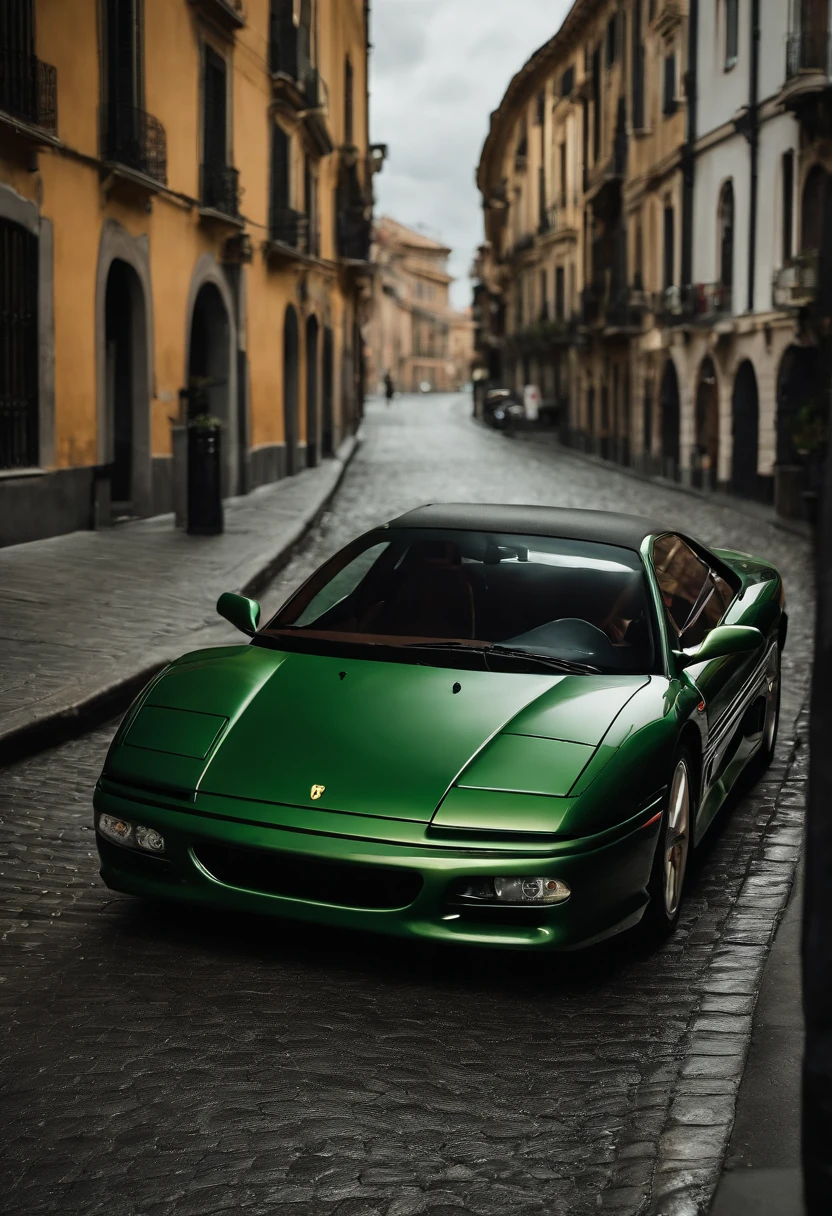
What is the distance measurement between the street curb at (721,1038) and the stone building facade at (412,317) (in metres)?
105

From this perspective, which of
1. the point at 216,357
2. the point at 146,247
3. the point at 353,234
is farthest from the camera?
the point at 353,234

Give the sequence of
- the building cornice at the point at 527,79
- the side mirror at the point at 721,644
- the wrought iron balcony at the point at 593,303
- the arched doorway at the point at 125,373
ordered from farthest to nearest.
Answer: the building cornice at the point at 527,79 < the wrought iron balcony at the point at 593,303 < the arched doorway at the point at 125,373 < the side mirror at the point at 721,644

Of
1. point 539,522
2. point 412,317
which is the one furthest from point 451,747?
point 412,317

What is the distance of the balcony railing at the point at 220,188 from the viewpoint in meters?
21.0

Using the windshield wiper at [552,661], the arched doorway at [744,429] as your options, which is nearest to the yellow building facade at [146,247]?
the arched doorway at [744,429]

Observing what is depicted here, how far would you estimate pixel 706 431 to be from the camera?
103 ft

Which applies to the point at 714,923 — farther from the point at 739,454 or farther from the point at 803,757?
the point at 739,454

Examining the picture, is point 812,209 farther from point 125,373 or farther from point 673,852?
point 673,852

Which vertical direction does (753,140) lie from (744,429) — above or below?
above

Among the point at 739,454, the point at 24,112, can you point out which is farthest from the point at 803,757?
the point at 739,454

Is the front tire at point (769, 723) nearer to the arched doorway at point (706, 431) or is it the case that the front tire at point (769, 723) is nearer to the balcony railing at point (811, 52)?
the balcony railing at point (811, 52)

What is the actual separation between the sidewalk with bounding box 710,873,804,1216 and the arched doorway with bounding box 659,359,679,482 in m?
30.4

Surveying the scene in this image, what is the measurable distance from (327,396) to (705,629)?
105 feet

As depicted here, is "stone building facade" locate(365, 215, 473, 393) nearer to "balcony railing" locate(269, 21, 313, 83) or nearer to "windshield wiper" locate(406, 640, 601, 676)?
"balcony railing" locate(269, 21, 313, 83)
